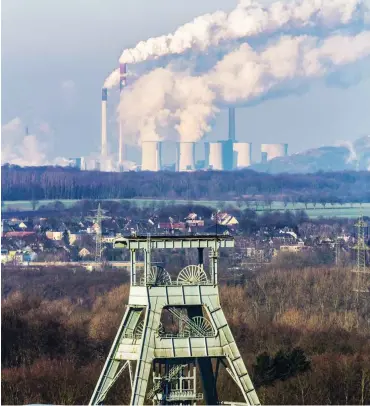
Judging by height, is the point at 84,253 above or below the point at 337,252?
below

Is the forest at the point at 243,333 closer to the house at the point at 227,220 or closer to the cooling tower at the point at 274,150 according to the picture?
the house at the point at 227,220

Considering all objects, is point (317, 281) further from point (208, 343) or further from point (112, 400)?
point (208, 343)

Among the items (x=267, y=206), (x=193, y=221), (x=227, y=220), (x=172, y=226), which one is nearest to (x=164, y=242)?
(x=172, y=226)

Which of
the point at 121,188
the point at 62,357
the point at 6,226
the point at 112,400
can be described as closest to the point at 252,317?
the point at 62,357

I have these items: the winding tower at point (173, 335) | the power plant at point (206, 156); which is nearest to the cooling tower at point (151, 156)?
the power plant at point (206, 156)

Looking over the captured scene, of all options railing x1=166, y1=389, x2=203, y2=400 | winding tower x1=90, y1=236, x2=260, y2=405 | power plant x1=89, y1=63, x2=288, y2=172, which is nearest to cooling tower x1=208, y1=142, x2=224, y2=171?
power plant x1=89, y1=63, x2=288, y2=172

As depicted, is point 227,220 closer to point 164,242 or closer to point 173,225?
point 173,225

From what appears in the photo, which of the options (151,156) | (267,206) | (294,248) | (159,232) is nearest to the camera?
(159,232)
